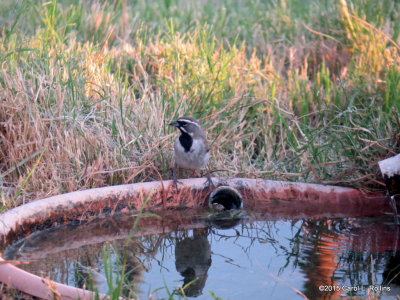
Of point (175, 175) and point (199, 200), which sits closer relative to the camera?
point (199, 200)

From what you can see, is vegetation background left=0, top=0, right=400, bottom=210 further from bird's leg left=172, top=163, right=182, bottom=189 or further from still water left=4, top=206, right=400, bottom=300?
still water left=4, top=206, right=400, bottom=300

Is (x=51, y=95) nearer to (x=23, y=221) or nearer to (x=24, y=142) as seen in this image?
(x=24, y=142)

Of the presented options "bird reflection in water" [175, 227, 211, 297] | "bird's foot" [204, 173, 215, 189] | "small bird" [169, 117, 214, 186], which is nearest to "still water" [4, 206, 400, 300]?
"bird reflection in water" [175, 227, 211, 297]

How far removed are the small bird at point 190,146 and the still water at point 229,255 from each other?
0.41 m

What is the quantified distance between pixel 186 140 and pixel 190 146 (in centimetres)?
12

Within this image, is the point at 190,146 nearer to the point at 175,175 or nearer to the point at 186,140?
the point at 186,140

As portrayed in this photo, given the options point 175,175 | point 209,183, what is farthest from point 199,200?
point 175,175

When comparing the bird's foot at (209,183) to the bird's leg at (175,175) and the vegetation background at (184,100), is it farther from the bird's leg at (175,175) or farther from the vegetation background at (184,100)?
the vegetation background at (184,100)

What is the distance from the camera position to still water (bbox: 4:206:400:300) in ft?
12.8

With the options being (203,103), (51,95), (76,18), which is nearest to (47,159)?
(51,95)

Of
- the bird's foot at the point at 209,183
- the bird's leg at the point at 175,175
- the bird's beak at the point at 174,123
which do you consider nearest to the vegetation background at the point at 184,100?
the bird's leg at the point at 175,175

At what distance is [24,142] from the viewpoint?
207 inches

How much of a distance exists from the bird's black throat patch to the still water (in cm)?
46

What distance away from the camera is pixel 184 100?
20.4ft
